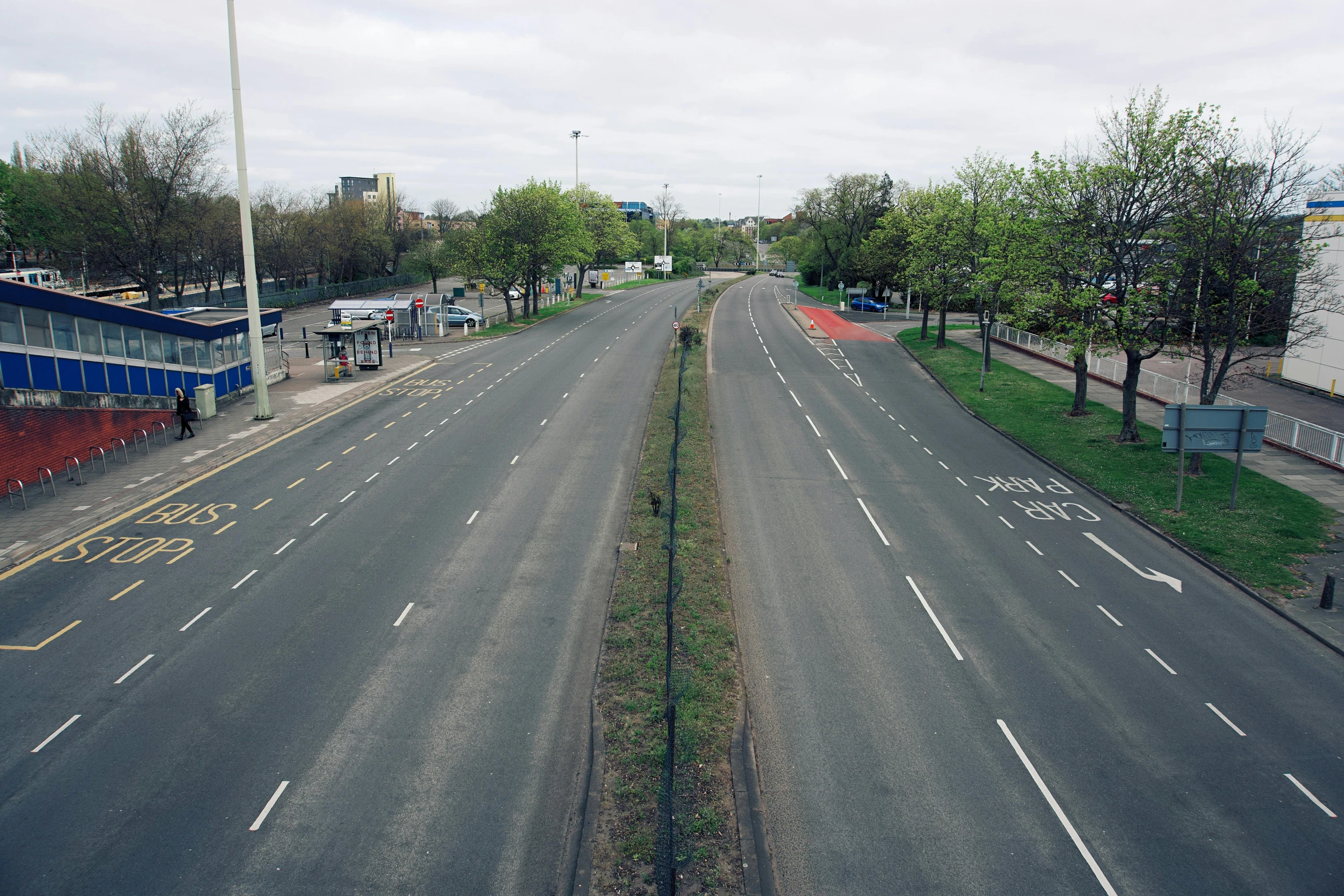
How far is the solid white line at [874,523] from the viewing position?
58.8 feet

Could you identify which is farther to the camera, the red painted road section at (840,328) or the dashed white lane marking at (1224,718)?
the red painted road section at (840,328)

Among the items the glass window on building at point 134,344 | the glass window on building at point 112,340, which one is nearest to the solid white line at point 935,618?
the glass window on building at point 112,340

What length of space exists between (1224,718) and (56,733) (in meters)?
16.2

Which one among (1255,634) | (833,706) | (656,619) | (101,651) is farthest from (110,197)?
(1255,634)

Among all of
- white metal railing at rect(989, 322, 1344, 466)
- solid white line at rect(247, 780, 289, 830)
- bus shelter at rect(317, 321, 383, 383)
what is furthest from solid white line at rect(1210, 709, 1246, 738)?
bus shelter at rect(317, 321, 383, 383)

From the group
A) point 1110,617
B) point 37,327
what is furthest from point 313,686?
point 37,327

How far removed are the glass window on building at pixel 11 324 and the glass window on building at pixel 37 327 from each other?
0.18 metres

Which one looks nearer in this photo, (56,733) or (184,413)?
(56,733)

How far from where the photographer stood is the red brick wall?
18.7 metres

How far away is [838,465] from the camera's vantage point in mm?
24172

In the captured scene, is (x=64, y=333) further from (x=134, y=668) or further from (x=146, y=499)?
(x=134, y=668)

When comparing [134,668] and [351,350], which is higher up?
[351,350]

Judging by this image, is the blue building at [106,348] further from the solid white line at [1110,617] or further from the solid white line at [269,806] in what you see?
the solid white line at [1110,617]

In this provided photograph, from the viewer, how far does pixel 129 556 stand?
15672 mm
